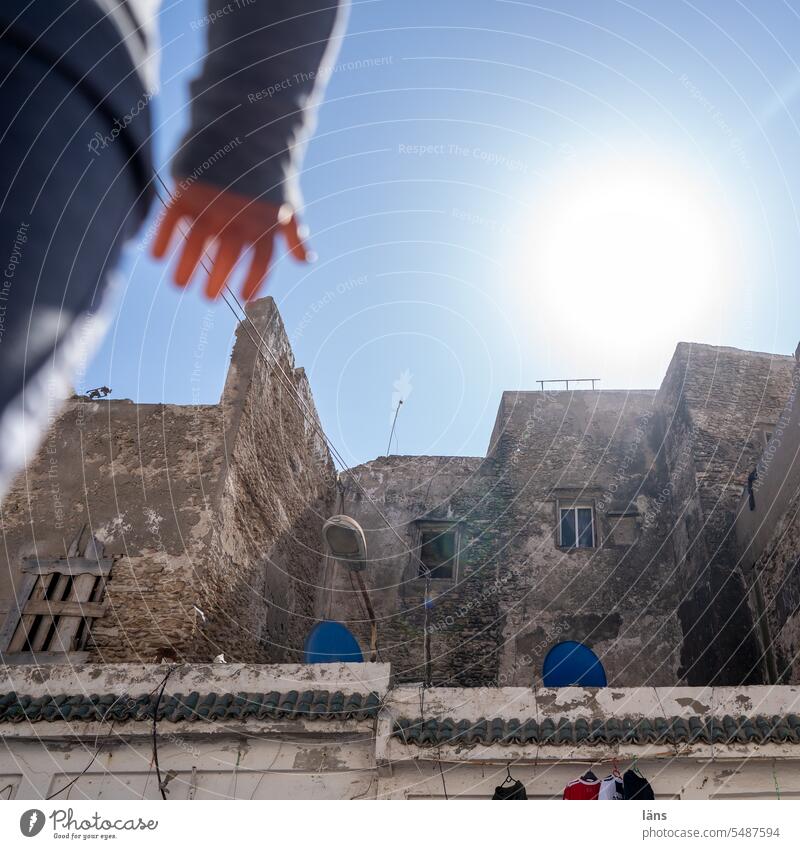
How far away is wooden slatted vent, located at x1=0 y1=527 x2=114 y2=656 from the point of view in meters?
10.3

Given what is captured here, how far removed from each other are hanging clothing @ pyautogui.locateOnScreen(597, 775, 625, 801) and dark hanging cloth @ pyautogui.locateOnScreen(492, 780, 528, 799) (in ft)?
2.27

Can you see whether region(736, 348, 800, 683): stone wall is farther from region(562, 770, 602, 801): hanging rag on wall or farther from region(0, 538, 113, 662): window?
region(0, 538, 113, 662): window

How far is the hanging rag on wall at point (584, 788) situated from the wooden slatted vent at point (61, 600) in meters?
6.16

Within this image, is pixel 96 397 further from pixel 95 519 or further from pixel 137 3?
pixel 137 3

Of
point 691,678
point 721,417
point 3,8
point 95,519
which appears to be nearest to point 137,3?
point 3,8

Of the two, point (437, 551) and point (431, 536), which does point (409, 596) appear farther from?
point (431, 536)

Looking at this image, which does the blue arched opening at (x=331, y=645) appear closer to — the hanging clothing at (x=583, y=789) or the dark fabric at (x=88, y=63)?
the hanging clothing at (x=583, y=789)

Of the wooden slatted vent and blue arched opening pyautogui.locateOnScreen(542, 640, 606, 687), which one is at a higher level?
blue arched opening pyautogui.locateOnScreen(542, 640, 606, 687)

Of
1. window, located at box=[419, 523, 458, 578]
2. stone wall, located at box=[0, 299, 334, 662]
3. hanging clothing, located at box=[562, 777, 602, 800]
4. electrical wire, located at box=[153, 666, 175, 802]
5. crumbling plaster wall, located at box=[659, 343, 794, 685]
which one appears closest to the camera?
hanging clothing, located at box=[562, 777, 602, 800]

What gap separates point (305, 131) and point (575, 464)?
1291cm

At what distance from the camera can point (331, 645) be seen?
14602 millimetres

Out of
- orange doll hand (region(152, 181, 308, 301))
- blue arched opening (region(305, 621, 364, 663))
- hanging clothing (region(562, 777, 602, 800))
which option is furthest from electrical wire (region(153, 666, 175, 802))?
blue arched opening (region(305, 621, 364, 663))

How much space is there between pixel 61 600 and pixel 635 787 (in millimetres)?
7344
